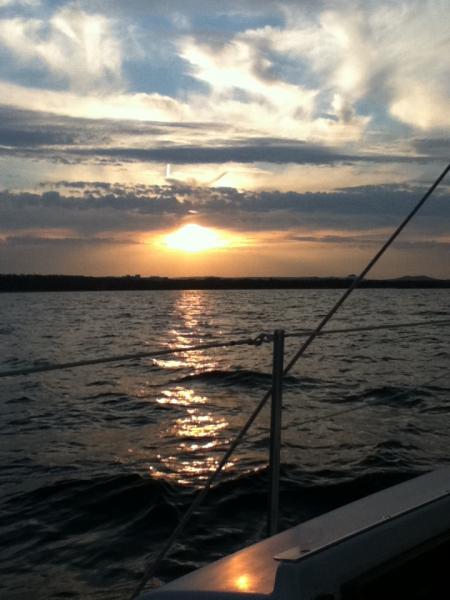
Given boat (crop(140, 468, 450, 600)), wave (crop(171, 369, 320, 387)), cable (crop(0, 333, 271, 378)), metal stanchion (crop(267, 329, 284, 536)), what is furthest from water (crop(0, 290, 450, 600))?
boat (crop(140, 468, 450, 600))

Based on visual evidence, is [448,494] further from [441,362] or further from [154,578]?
[441,362]

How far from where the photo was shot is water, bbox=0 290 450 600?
15.6 feet

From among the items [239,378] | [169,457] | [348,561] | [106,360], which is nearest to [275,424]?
[106,360]

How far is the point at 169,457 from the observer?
7.21 m

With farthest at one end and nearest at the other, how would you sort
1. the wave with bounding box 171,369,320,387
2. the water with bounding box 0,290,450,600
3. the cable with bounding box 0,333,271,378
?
the wave with bounding box 171,369,320,387
the water with bounding box 0,290,450,600
the cable with bounding box 0,333,271,378

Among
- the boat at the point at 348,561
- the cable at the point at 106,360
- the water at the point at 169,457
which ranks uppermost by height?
the cable at the point at 106,360

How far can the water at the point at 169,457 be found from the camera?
4.76m

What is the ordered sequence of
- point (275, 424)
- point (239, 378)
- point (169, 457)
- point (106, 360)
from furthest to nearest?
point (239, 378) < point (169, 457) < point (275, 424) < point (106, 360)

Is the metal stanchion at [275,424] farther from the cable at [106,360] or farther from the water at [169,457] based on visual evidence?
the water at [169,457]

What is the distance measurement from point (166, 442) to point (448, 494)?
598 centimetres

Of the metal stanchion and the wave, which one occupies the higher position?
the metal stanchion

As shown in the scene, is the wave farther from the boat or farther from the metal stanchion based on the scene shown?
the boat

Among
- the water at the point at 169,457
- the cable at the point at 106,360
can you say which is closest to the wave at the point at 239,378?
the water at the point at 169,457

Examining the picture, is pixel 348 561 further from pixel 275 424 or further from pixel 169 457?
pixel 169 457
